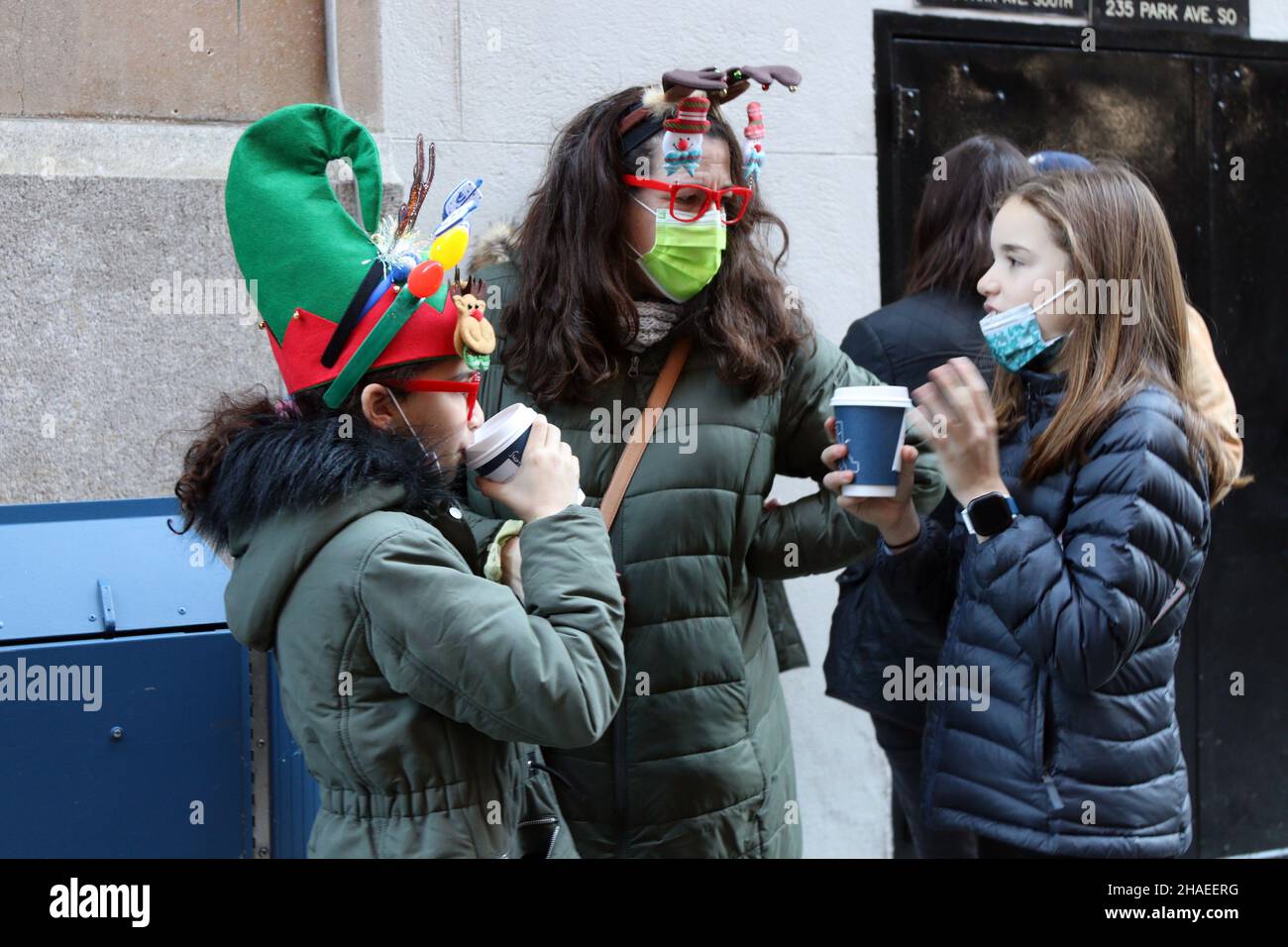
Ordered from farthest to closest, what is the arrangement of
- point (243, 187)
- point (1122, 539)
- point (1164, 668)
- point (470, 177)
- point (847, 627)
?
point (470, 177)
point (847, 627)
point (1164, 668)
point (1122, 539)
point (243, 187)

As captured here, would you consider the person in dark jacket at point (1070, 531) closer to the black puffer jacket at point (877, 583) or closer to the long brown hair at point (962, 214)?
the black puffer jacket at point (877, 583)

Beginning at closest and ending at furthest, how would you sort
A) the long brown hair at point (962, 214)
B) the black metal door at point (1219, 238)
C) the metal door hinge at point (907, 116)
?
1. the long brown hair at point (962, 214)
2. the metal door hinge at point (907, 116)
3. the black metal door at point (1219, 238)

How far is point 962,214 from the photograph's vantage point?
3.74 meters

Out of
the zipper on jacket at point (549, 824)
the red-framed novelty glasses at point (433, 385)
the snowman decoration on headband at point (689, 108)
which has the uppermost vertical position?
the snowman decoration on headband at point (689, 108)

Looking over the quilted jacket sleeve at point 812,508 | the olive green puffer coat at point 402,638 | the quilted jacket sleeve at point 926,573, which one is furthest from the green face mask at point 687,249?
the olive green puffer coat at point 402,638

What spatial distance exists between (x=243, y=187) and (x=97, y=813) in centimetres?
123

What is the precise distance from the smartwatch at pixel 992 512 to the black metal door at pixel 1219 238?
2.38 metres

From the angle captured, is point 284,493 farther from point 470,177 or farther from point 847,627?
point 470,177

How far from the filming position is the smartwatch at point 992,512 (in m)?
2.67

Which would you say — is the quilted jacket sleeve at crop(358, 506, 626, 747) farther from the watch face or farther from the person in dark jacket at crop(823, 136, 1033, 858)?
the person in dark jacket at crop(823, 136, 1033, 858)

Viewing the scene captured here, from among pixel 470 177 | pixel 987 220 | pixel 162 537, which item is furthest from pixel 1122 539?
pixel 470 177

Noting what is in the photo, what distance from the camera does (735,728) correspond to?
2.87m

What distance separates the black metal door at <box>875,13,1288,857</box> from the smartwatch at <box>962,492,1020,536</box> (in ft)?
7.82

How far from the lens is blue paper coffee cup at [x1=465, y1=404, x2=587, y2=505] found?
229 centimetres
